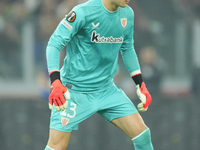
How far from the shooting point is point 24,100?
19.0 ft

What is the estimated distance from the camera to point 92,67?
3627mm

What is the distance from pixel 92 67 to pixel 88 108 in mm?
401

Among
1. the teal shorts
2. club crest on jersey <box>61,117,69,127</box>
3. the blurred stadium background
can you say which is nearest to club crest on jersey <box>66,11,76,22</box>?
the teal shorts

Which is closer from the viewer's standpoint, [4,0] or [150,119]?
[150,119]

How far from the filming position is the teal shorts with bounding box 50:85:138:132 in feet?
11.8

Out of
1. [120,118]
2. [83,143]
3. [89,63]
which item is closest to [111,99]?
[120,118]

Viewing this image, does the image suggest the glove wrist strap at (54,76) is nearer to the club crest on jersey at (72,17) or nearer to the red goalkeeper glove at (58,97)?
the red goalkeeper glove at (58,97)

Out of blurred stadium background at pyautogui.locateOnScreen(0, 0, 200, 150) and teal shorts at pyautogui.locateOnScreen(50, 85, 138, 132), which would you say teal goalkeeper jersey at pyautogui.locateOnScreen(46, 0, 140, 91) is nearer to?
teal shorts at pyautogui.locateOnScreen(50, 85, 138, 132)

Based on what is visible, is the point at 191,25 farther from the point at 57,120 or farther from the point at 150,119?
the point at 57,120

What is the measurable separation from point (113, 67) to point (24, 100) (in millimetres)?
2430

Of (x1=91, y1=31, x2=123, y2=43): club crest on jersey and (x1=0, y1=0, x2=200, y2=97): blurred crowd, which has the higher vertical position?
(x1=91, y1=31, x2=123, y2=43): club crest on jersey

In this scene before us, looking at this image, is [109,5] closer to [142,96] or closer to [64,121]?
[142,96]

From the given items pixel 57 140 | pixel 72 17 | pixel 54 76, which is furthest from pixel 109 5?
pixel 57 140

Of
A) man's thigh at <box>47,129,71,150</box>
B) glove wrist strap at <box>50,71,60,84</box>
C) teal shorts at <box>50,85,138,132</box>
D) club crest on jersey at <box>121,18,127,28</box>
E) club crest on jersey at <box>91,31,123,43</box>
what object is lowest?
man's thigh at <box>47,129,71,150</box>
